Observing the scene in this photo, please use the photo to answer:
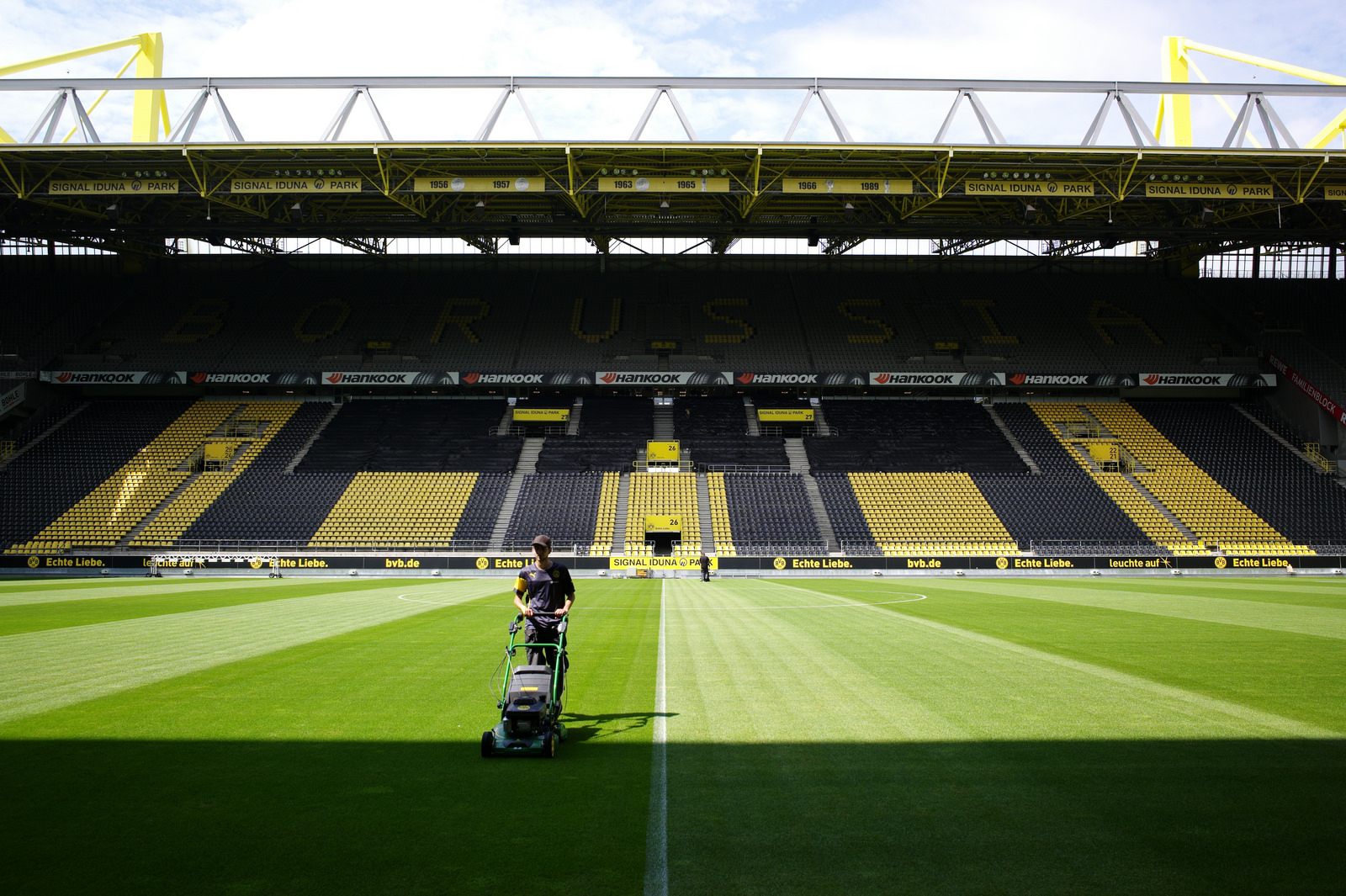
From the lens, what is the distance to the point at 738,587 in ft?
101

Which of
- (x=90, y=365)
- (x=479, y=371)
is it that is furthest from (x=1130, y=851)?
(x=90, y=365)

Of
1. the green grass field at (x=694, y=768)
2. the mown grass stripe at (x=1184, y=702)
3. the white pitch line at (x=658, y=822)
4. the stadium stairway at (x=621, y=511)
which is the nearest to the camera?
the white pitch line at (x=658, y=822)

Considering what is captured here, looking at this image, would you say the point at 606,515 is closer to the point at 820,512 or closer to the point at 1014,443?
the point at 820,512

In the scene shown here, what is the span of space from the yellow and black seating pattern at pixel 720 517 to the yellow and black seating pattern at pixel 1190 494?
22.0 m

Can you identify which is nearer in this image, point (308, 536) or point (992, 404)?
point (308, 536)

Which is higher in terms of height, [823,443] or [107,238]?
[107,238]

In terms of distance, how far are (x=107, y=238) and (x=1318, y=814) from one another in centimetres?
5942

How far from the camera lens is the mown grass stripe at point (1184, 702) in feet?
25.9

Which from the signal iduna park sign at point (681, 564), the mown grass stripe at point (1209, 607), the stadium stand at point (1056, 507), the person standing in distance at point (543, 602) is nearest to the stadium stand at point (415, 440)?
the signal iduna park sign at point (681, 564)

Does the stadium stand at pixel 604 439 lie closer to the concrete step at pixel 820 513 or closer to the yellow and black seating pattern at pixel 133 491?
the concrete step at pixel 820 513

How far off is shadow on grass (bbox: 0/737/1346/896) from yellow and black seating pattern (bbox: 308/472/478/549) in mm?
34465

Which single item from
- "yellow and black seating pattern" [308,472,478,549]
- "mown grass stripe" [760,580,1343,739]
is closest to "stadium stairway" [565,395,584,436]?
"yellow and black seating pattern" [308,472,478,549]

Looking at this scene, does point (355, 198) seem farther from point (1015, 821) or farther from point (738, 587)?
point (1015, 821)

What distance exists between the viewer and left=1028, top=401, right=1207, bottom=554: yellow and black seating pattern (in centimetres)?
4100
